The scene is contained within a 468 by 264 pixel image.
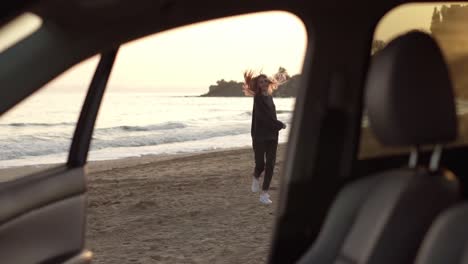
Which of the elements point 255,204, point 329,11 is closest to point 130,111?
point 255,204

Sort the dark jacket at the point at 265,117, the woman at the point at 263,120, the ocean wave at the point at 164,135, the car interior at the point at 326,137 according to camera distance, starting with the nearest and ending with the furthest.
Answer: the car interior at the point at 326,137 → the woman at the point at 263,120 → the dark jacket at the point at 265,117 → the ocean wave at the point at 164,135

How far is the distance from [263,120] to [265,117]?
108mm

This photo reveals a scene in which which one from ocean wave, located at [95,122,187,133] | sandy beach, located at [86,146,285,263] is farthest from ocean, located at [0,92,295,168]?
sandy beach, located at [86,146,285,263]

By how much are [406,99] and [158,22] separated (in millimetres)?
700

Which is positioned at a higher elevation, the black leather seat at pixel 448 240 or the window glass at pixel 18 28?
the window glass at pixel 18 28

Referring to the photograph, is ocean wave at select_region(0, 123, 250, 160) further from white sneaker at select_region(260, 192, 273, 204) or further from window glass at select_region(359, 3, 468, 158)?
window glass at select_region(359, 3, 468, 158)

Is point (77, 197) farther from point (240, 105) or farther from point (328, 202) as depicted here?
point (240, 105)

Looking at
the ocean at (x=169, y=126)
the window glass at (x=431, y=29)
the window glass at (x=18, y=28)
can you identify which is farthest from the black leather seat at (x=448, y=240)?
the ocean at (x=169, y=126)

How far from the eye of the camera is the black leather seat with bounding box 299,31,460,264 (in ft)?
7.32

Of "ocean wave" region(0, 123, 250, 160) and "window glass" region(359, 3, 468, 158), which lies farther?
"ocean wave" region(0, 123, 250, 160)

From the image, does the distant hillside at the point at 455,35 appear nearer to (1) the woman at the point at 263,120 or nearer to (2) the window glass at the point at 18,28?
(2) the window glass at the point at 18,28

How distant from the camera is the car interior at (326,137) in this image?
198cm

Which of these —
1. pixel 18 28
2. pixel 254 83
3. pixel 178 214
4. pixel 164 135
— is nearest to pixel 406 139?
pixel 18 28

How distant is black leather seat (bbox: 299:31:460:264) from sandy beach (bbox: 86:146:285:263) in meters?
1.85
